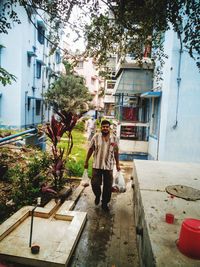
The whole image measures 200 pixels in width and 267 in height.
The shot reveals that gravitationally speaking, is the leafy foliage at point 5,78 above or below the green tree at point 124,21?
below

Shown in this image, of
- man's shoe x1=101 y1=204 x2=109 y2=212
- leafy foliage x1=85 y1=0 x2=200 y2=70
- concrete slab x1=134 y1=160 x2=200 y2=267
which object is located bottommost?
man's shoe x1=101 y1=204 x2=109 y2=212

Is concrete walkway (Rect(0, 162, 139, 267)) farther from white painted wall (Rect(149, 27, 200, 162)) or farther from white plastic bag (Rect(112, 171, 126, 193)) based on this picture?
white painted wall (Rect(149, 27, 200, 162))

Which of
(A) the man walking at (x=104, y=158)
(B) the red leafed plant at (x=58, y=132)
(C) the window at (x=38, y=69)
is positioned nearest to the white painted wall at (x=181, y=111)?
(A) the man walking at (x=104, y=158)

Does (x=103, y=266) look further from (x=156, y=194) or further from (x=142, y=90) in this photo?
(x=142, y=90)

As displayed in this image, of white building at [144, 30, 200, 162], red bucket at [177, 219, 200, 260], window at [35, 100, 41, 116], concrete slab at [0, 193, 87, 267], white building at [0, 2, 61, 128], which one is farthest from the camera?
window at [35, 100, 41, 116]

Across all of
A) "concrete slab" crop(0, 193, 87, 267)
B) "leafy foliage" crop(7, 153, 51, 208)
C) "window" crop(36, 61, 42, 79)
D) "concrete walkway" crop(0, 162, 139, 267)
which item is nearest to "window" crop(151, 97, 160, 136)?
"concrete walkway" crop(0, 162, 139, 267)

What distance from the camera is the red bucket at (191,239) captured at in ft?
6.51

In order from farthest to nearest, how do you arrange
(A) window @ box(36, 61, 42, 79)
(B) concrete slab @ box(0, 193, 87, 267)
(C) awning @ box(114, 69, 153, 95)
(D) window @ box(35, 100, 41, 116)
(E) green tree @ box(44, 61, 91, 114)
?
(E) green tree @ box(44, 61, 91, 114)
(D) window @ box(35, 100, 41, 116)
(A) window @ box(36, 61, 42, 79)
(C) awning @ box(114, 69, 153, 95)
(B) concrete slab @ box(0, 193, 87, 267)

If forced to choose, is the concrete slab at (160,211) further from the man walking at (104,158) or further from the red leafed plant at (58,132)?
the red leafed plant at (58,132)

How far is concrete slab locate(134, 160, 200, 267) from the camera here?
2068mm

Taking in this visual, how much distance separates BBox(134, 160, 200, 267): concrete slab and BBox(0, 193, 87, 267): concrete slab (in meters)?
1.05

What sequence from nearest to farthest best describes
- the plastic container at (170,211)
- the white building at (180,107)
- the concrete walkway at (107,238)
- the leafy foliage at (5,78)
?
the plastic container at (170,211) → the concrete walkway at (107,238) → the leafy foliage at (5,78) → the white building at (180,107)

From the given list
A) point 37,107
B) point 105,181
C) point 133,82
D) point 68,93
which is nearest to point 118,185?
point 105,181

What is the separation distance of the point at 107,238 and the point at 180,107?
6.83 meters
